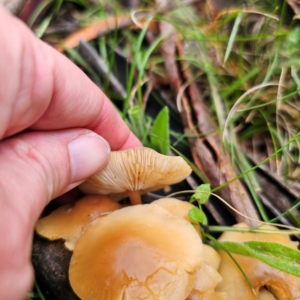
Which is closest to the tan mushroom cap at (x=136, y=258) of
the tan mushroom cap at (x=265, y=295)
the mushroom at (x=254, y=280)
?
the mushroom at (x=254, y=280)

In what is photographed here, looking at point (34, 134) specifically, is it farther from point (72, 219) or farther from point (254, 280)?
point (254, 280)

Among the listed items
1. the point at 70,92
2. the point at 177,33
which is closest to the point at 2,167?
the point at 70,92

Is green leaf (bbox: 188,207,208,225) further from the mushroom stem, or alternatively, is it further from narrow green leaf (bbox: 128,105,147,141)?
narrow green leaf (bbox: 128,105,147,141)

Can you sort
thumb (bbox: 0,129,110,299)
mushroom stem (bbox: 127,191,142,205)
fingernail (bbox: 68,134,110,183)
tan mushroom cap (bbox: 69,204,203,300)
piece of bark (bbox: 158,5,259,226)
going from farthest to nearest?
1. piece of bark (bbox: 158,5,259,226)
2. mushroom stem (bbox: 127,191,142,205)
3. fingernail (bbox: 68,134,110,183)
4. tan mushroom cap (bbox: 69,204,203,300)
5. thumb (bbox: 0,129,110,299)

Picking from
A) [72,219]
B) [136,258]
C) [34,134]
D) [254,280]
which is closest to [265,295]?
[254,280]

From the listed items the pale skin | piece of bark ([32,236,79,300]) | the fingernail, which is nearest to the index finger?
the pale skin

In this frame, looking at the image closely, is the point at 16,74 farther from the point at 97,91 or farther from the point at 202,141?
the point at 202,141

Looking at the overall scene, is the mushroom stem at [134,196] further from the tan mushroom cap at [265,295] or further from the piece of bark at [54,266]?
the tan mushroom cap at [265,295]
